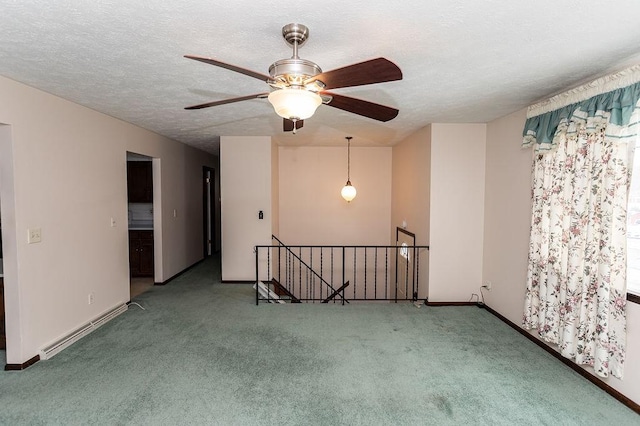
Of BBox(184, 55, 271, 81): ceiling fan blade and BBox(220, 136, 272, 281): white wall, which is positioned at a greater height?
BBox(184, 55, 271, 81): ceiling fan blade

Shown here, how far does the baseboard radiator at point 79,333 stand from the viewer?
9.91ft

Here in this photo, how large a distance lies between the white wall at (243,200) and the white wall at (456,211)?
2696 millimetres

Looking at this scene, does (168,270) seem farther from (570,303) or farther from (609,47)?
(609,47)

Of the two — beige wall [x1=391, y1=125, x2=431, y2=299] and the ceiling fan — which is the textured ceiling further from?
beige wall [x1=391, y1=125, x2=431, y2=299]

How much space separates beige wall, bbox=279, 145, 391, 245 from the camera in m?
6.51

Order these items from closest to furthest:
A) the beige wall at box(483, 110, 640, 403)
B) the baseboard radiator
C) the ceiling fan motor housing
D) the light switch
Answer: the ceiling fan motor housing
the light switch
the baseboard radiator
the beige wall at box(483, 110, 640, 403)

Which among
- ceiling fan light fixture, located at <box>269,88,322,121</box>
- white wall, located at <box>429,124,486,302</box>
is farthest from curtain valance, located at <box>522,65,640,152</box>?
ceiling fan light fixture, located at <box>269,88,322,121</box>

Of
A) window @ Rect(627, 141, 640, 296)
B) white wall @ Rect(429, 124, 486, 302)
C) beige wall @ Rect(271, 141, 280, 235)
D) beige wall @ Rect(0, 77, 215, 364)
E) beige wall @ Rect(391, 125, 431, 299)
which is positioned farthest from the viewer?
beige wall @ Rect(271, 141, 280, 235)

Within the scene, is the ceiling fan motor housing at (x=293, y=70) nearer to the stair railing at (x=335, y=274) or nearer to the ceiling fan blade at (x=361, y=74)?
the ceiling fan blade at (x=361, y=74)

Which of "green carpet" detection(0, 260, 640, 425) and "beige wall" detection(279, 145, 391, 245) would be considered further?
"beige wall" detection(279, 145, 391, 245)

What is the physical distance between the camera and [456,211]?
4.39 metres

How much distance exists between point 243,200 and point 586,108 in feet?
14.9

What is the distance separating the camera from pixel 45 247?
3.06 metres

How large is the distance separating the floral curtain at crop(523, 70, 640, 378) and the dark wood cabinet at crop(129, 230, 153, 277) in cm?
580
